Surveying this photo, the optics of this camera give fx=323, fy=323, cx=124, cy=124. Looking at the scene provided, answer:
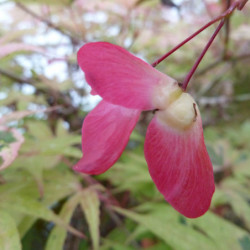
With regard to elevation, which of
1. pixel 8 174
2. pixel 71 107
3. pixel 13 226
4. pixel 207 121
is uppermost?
pixel 13 226

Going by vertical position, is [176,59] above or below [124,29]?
below

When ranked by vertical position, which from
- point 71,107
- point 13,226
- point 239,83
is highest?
point 13,226

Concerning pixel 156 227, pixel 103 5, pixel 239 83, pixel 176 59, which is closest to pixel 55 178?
pixel 156 227

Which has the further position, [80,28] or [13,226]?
[80,28]

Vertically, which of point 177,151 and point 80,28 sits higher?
point 177,151

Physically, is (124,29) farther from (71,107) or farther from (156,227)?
(156,227)

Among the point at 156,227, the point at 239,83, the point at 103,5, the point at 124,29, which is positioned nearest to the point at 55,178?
the point at 156,227

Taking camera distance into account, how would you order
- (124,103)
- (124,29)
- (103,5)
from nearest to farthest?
1. (124,103)
2. (124,29)
3. (103,5)

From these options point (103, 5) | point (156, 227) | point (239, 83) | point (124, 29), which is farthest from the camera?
point (239, 83)

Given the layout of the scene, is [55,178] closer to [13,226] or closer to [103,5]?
[13,226]
